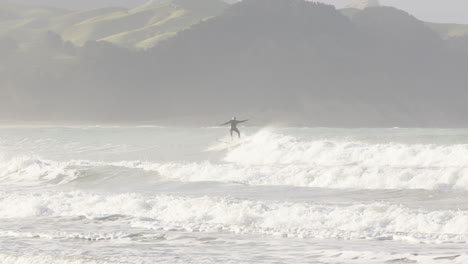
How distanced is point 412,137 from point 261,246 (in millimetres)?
40757

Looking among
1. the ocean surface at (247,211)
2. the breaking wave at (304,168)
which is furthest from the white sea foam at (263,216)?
the breaking wave at (304,168)

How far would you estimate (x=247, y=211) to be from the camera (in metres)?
18.4

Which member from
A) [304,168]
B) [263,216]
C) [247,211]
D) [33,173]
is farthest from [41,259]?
[33,173]

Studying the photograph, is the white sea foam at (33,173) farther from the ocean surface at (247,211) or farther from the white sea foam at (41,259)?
the white sea foam at (41,259)

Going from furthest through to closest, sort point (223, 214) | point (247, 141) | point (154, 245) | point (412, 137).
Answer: point (412, 137)
point (247, 141)
point (223, 214)
point (154, 245)

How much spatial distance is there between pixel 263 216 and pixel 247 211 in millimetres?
Answer: 691

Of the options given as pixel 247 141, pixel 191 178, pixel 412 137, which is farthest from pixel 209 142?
pixel 191 178

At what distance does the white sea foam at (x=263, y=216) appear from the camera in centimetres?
1562

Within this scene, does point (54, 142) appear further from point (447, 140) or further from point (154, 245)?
point (154, 245)

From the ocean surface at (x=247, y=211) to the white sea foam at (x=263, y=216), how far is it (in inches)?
1.3

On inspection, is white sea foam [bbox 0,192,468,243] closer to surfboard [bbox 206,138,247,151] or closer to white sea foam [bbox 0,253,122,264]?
white sea foam [bbox 0,253,122,264]

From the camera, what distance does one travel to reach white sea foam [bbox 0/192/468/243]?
15.6 meters

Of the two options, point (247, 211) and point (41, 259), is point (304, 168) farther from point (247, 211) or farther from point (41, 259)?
point (41, 259)

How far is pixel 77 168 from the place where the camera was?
35.2 meters
